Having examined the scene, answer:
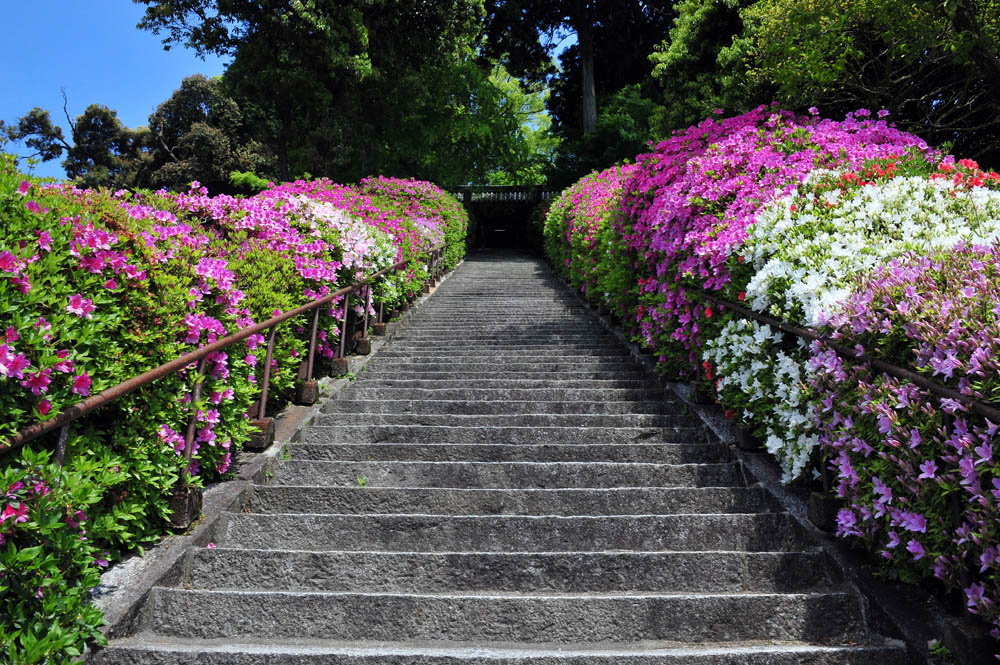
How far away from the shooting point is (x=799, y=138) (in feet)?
17.2

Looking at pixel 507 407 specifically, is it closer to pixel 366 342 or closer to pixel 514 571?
pixel 366 342

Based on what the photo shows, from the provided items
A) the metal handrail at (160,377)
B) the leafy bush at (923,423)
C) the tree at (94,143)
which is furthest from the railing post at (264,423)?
the tree at (94,143)

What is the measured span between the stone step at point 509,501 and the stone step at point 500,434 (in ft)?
3.26

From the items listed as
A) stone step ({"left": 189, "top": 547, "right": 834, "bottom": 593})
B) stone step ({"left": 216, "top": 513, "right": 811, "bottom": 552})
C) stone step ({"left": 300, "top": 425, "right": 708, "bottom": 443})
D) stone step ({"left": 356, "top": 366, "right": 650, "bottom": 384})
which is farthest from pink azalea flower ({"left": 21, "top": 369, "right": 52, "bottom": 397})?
stone step ({"left": 356, "top": 366, "right": 650, "bottom": 384})

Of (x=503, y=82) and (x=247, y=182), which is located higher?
(x=503, y=82)

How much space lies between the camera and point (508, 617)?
2557 mm

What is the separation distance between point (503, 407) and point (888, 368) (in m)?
3.37

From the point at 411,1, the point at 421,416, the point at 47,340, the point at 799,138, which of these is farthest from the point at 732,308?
the point at 411,1

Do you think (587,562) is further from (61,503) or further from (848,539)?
(61,503)

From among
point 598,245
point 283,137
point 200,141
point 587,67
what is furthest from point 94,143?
point 598,245

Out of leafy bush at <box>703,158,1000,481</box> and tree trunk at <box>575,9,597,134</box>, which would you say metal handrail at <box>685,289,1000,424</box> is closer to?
leafy bush at <box>703,158,1000,481</box>

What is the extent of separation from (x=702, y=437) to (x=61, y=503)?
390 centimetres

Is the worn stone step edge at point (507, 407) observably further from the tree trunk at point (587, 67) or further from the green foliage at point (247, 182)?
the green foliage at point (247, 182)

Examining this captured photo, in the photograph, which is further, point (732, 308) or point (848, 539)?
point (732, 308)
